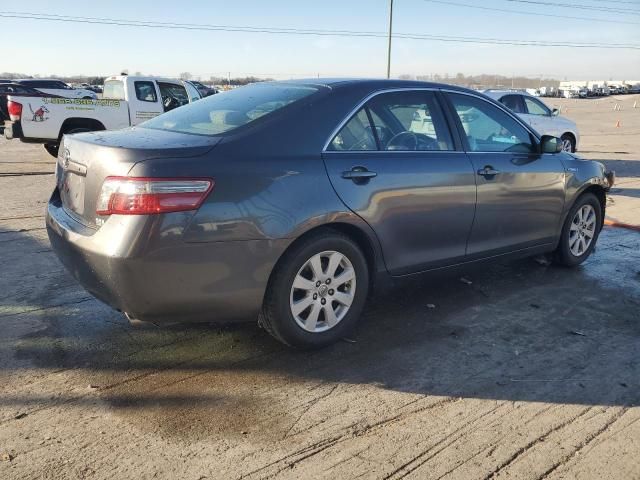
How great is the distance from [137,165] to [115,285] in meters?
0.65

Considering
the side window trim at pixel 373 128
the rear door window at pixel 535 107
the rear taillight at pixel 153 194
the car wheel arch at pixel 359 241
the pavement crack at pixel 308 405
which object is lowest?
the pavement crack at pixel 308 405

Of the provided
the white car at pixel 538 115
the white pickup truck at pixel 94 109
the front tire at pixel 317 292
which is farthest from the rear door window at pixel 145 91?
the front tire at pixel 317 292

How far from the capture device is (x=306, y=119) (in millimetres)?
3684

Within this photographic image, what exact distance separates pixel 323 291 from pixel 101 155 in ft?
5.03

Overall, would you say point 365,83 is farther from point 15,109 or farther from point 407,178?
point 15,109

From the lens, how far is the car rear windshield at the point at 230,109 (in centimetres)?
373

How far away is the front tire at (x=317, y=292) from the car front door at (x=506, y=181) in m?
1.19

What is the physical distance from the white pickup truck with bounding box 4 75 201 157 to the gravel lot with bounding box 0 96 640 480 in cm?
821

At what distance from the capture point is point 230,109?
400cm

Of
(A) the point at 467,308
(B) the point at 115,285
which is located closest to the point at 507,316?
(A) the point at 467,308

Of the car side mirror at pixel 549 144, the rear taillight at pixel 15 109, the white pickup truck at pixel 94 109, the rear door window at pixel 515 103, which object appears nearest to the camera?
the car side mirror at pixel 549 144

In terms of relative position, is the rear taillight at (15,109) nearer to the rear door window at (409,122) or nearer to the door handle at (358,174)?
the rear door window at (409,122)

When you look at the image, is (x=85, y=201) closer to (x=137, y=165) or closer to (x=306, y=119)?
(x=137, y=165)

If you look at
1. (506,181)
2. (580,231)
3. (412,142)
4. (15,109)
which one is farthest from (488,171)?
(15,109)
